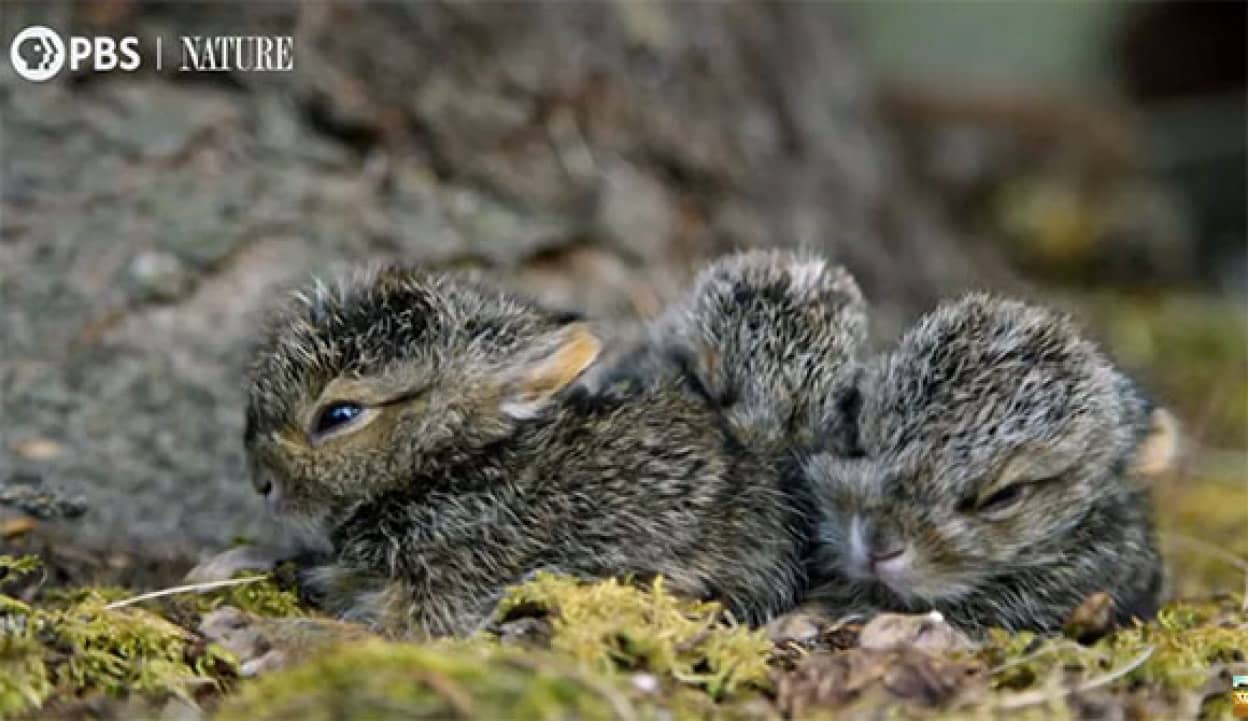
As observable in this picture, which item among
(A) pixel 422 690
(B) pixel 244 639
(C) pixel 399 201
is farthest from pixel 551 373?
(C) pixel 399 201

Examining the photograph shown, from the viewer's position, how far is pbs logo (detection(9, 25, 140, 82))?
8.02 metres

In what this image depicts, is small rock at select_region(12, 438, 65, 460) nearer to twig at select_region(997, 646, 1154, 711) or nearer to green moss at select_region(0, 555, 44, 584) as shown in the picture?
green moss at select_region(0, 555, 44, 584)

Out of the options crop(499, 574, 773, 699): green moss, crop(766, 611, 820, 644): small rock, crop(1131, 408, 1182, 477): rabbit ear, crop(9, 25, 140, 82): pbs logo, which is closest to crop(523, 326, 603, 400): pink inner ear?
crop(499, 574, 773, 699): green moss

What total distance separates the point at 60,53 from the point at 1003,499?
5.23m

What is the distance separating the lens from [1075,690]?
4.39 meters

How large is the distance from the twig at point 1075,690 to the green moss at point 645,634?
633 millimetres

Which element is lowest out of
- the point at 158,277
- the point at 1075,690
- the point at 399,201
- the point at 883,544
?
the point at 1075,690

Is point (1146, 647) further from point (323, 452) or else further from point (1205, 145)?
point (1205, 145)

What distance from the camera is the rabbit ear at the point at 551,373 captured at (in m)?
5.12

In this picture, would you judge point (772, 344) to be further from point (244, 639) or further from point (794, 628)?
point (244, 639)

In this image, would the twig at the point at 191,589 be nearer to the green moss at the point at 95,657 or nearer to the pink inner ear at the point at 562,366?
the green moss at the point at 95,657

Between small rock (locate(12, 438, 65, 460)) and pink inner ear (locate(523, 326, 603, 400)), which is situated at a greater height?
pink inner ear (locate(523, 326, 603, 400))

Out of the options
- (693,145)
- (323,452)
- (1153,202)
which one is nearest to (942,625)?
(323,452)

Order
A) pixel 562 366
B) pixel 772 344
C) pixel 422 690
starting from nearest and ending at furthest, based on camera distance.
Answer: pixel 422 690 < pixel 562 366 < pixel 772 344
